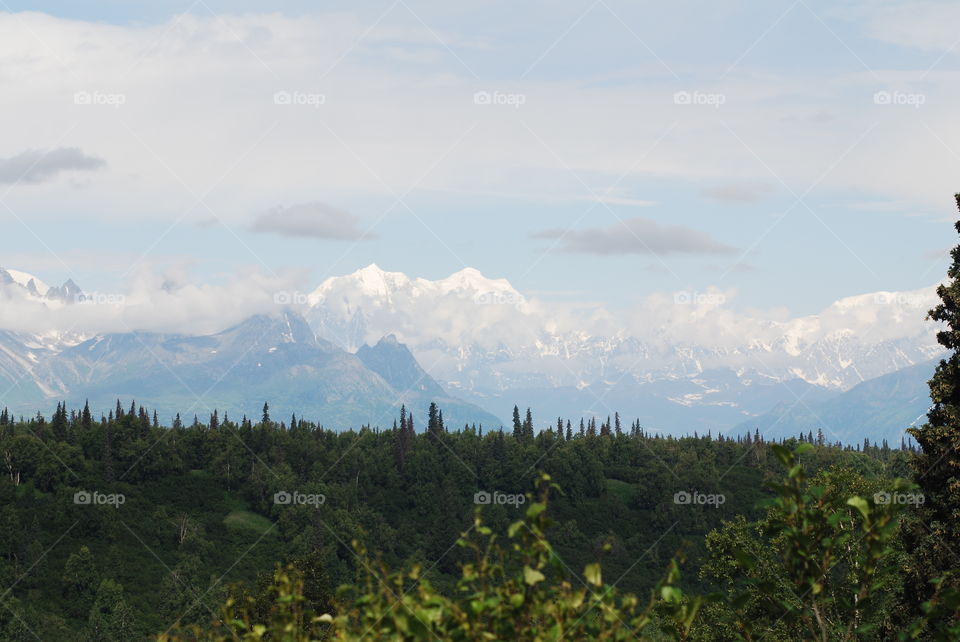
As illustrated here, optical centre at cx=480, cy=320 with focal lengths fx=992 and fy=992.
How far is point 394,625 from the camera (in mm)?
9898

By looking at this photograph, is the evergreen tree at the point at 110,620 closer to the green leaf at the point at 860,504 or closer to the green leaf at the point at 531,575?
the green leaf at the point at 531,575

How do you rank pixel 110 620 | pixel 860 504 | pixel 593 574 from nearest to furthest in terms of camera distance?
pixel 593 574, pixel 860 504, pixel 110 620

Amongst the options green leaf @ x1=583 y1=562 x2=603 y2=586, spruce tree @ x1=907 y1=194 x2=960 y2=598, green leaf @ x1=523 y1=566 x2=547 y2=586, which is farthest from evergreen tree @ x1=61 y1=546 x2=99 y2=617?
green leaf @ x1=583 y1=562 x2=603 y2=586

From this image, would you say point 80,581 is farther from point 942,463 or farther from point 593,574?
point 593,574

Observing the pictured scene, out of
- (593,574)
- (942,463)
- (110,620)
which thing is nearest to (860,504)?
(593,574)

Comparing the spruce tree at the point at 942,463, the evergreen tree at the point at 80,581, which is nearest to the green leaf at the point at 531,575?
the spruce tree at the point at 942,463

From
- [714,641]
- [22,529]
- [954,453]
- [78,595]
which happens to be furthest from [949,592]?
[22,529]

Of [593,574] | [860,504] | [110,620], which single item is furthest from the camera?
[110,620]

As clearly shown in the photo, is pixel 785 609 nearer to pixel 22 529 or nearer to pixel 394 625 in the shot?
pixel 394 625

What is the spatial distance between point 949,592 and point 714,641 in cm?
4830

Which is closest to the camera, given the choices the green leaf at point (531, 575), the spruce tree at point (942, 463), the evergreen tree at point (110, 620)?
the green leaf at point (531, 575)

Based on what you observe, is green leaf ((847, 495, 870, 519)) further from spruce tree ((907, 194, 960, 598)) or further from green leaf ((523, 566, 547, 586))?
spruce tree ((907, 194, 960, 598))

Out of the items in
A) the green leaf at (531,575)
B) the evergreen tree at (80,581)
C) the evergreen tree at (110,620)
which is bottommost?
the evergreen tree at (110,620)

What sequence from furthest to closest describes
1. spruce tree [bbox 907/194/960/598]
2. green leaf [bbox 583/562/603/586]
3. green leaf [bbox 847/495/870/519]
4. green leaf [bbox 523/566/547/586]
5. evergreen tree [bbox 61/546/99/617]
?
evergreen tree [bbox 61/546/99/617]
spruce tree [bbox 907/194/960/598]
green leaf [bbox 847/495/870/519]
green leaf [bbox 523/566/547/586]
green leaf [bbox 583/562/603/586]
